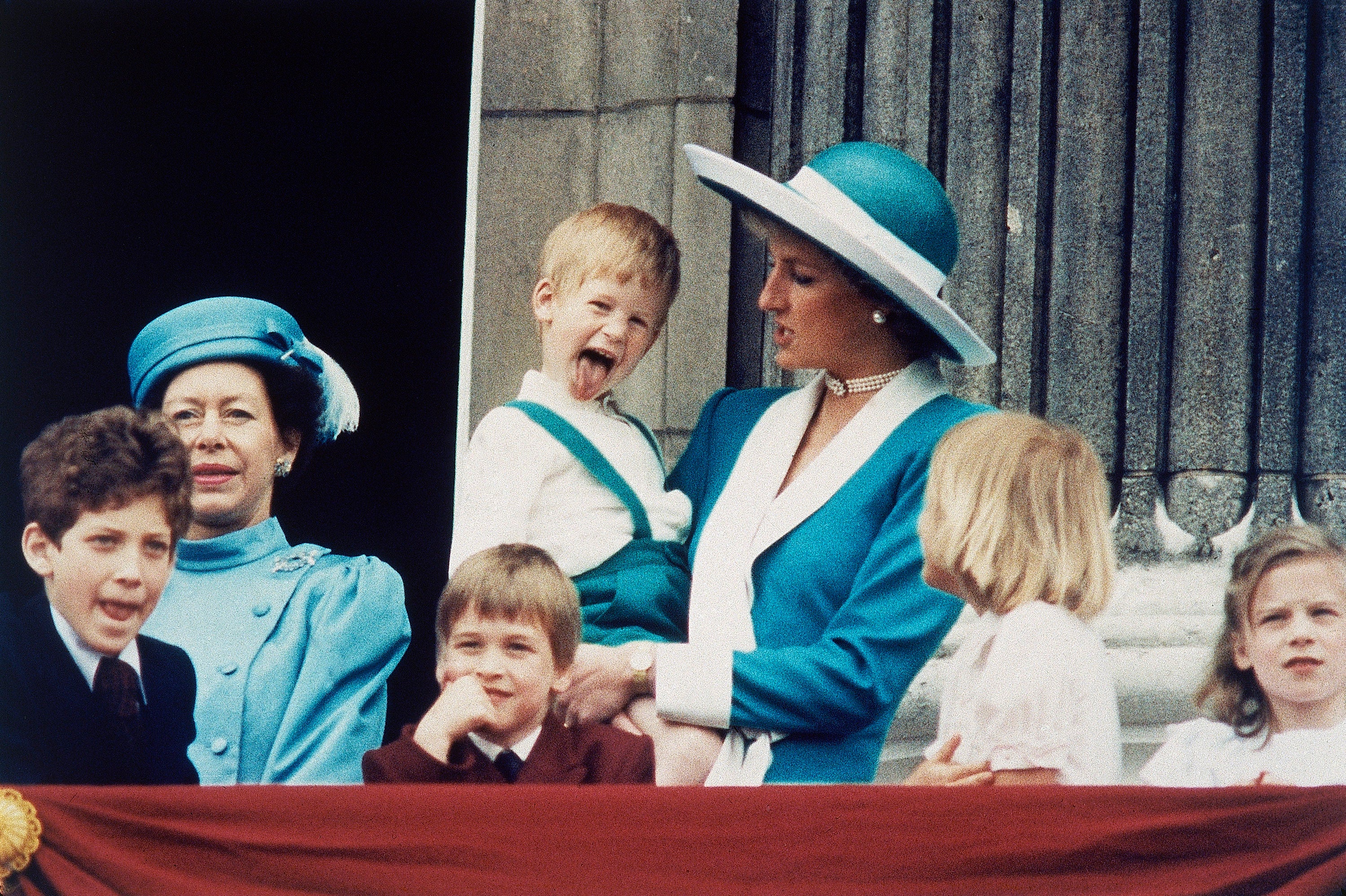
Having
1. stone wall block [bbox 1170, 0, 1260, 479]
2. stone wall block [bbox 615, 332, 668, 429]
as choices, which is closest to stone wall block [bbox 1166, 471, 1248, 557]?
stone wall block [bbox 1170, 0, 1260, 479]

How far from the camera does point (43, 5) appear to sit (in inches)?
145

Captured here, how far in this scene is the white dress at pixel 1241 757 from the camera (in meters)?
3.01

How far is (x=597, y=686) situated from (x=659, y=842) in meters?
0.34

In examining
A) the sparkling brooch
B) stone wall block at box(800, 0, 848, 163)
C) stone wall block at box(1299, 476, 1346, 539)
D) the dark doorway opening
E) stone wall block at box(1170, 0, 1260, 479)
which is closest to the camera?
the sparkling brooch

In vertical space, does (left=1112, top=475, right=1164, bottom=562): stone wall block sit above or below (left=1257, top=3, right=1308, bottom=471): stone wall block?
below

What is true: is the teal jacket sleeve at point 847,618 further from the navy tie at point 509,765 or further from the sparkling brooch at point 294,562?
the sparkling brooch at point 294,562

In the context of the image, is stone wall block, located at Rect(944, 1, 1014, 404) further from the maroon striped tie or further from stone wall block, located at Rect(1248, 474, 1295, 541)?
the maroon striped tie

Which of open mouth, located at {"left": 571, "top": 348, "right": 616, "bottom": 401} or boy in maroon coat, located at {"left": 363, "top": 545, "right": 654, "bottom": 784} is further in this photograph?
open mouth, located at {"left": 571, "top": 348, "right": 616, "bottom": 401}

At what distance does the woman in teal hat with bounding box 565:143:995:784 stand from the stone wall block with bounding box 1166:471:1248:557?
2.60ft

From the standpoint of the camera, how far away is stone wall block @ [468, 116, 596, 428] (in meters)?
4.03

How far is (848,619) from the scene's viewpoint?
3.09 metres

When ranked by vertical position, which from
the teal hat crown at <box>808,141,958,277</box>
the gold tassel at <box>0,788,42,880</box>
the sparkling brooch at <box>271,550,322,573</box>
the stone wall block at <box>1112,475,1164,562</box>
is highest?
the teal hat crown at <box>808,141,958,277</box>

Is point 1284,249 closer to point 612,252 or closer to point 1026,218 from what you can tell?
point 1026,218

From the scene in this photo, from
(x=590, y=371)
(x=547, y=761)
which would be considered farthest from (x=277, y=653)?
(x=590, y=371)
